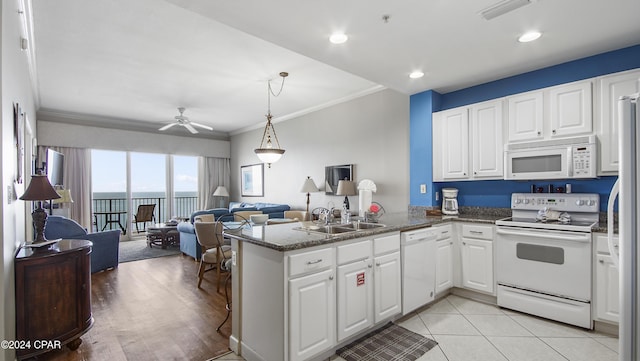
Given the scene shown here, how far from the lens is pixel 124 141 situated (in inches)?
285

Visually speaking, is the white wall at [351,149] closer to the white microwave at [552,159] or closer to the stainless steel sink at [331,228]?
the white microwave at [552,159]

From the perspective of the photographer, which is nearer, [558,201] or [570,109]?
[570,109]

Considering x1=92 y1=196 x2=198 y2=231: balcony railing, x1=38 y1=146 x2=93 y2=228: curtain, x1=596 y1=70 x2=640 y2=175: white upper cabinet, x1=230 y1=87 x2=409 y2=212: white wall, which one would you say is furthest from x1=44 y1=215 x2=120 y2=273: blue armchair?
x1=596 y1=70 x2=640 y2=175: white upper cabinet

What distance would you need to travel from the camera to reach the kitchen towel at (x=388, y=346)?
7.44 ft

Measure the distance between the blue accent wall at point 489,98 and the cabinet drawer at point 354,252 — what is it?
185 centimetres

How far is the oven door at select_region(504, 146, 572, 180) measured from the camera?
2.93 metres

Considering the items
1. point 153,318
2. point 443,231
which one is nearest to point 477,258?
point 443,231

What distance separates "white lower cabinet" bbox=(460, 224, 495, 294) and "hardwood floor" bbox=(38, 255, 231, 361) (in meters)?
2.61

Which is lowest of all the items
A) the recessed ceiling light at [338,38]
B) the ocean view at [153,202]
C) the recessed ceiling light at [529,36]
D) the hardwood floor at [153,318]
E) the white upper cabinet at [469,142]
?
the hardwood floor at [153,318]

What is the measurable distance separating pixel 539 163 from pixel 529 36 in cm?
128

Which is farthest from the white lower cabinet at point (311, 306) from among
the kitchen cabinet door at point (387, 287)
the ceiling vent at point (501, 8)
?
the ceiling vent at point (501, 8)

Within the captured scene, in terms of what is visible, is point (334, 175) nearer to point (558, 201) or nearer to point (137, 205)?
point (558, 201)

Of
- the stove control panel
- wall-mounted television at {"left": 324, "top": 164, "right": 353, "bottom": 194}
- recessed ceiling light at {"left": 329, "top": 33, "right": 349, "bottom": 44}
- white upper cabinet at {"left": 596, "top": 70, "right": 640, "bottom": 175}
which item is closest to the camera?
recessed ceiling light at {"left": 329, "top": 33, "right": 349, "bottom": 44}
